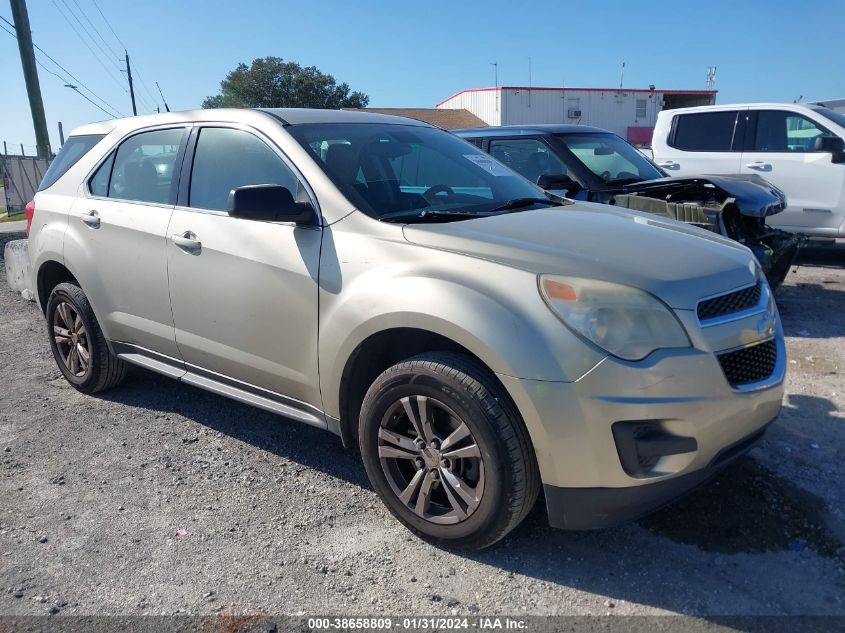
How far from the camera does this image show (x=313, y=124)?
358cm

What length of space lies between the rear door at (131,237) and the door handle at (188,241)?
157 mm

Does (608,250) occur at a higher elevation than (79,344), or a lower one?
higher

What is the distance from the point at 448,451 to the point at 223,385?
151 cm

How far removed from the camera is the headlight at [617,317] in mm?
2393

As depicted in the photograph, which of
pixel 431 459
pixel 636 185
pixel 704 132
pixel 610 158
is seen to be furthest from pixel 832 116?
pixel 431 459

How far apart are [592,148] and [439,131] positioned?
9.80 ft

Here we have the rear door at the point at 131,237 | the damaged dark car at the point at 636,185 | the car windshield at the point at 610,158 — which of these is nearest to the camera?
the rear door at the point at 131,237

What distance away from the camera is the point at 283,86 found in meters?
48.7

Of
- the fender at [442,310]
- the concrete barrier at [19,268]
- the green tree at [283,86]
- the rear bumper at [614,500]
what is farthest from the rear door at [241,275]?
the green tree at [283,86]

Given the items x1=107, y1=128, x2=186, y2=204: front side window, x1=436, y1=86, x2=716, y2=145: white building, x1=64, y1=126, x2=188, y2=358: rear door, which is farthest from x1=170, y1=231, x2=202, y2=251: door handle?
x1=436, y1=86, x2=716, y2=145: white building

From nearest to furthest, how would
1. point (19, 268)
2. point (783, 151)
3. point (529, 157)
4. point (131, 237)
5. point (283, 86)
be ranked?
1. point (131, 237)
2. point (529, 157)
3. point (19, 268)
4. point (783, 151)
5. point (283, 86)

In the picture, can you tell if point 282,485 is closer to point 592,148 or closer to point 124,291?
point 124,291

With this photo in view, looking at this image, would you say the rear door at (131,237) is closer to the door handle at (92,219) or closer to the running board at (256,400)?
the door handle at (92,219)

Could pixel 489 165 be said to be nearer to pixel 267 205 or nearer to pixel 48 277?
pixel 267 205
